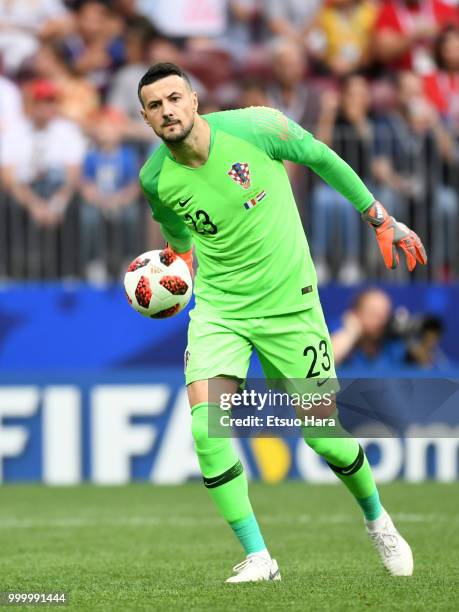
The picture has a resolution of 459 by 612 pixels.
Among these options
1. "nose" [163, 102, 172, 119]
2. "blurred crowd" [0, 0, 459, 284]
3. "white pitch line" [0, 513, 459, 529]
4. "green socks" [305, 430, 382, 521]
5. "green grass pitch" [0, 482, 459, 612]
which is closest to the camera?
"green grass pitch" [0, 482, 459, 612]

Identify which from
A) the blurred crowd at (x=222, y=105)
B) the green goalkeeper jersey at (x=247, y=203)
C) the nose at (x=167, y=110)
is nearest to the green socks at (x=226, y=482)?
the green goalkeeper jersey at (x=247, y=203)

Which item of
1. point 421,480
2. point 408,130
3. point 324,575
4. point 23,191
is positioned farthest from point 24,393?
point 324,575

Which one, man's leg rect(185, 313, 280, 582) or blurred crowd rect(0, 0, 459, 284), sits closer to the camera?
man's leg rect(185, 313, 280, 582)

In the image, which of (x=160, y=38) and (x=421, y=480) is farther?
(x=160, y=38)

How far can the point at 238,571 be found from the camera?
586cm

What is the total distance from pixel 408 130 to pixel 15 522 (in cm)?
579

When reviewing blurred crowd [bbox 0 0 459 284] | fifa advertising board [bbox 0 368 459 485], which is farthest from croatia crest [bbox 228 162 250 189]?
blurred crowd [bbox 0 0 459 284]

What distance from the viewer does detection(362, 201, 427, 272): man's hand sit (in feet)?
19.3

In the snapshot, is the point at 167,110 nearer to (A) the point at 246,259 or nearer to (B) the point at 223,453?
(A) the point at 246,259

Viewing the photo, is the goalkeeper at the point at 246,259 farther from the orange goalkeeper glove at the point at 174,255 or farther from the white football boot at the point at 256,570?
the orange goalkeeper glove at the point at 174,255

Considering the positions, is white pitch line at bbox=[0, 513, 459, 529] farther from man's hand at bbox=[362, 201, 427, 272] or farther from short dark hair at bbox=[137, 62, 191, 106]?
short dark hair at bbox=[137, 62, 191, 106]

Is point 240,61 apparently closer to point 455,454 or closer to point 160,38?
point 160,38

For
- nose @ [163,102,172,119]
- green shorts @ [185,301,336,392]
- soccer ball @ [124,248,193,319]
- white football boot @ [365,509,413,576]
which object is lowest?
white football boot @ [365,509,413,576]

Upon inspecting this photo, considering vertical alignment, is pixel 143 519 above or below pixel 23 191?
below
